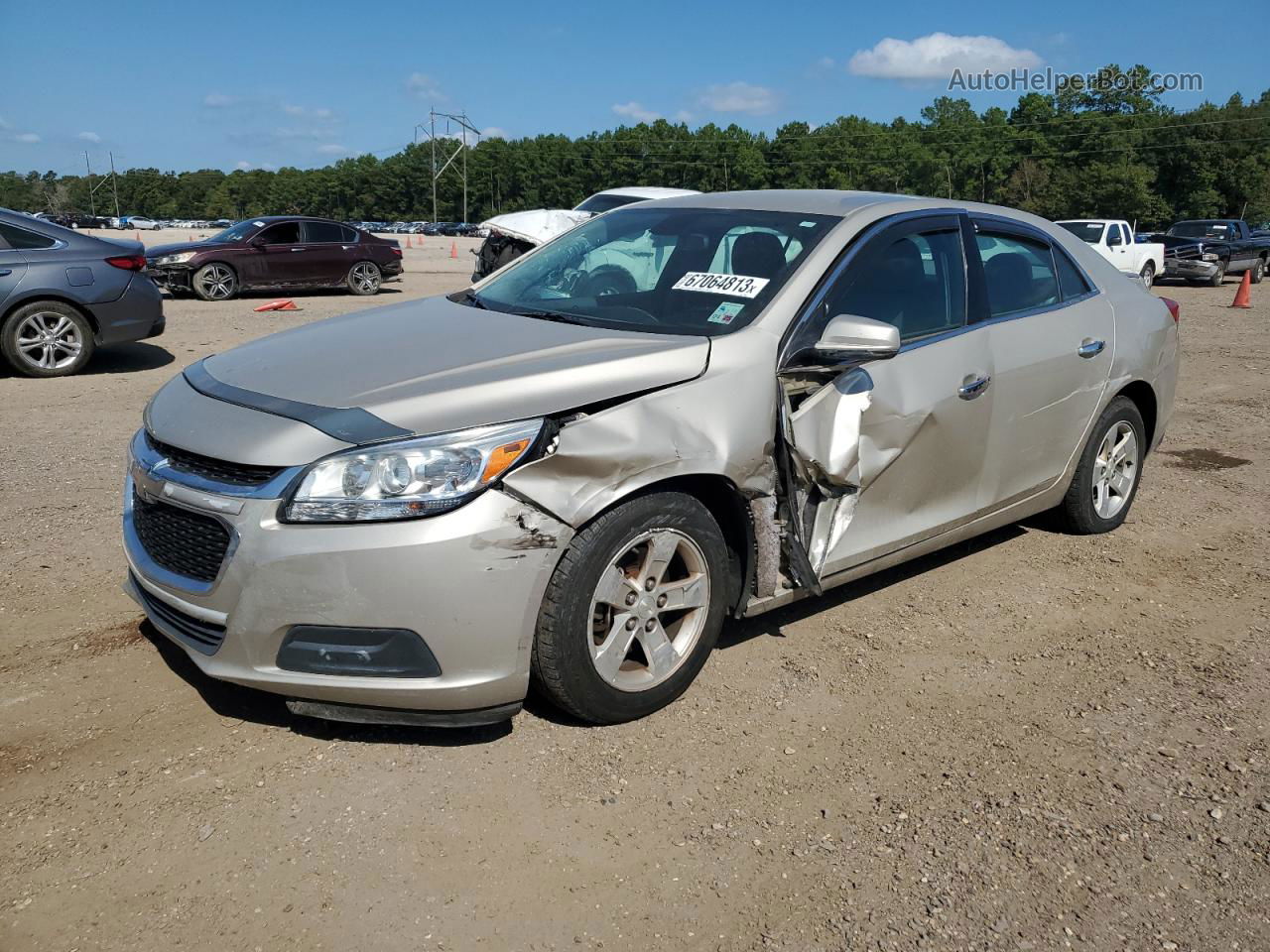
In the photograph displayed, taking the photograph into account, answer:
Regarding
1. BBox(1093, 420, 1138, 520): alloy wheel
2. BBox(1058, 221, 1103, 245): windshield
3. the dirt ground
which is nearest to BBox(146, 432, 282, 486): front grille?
the dirt ground

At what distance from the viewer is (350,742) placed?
332cm

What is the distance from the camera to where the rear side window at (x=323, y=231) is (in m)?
18.5

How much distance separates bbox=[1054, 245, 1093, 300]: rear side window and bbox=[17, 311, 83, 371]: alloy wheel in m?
8.46

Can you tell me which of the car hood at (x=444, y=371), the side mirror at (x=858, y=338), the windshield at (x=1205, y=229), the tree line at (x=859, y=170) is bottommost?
the car hood at (x=444, y=371)

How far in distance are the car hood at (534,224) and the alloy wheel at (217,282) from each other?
4369mm

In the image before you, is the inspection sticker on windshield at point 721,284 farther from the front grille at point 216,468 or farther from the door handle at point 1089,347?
the door handle at point 1089,347

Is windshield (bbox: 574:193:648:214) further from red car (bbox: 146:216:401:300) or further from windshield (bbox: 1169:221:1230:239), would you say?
windshield (bbox: 1169:221:1230:239)

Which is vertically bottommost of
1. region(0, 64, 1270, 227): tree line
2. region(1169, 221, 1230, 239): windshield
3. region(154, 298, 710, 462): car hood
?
region(154, 298, 710, 462): car hood

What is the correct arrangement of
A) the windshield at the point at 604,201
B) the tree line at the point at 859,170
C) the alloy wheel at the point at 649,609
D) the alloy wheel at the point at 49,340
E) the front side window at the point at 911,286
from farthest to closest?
the tree line at the point at 859,170 < the windshield at the point at 604,201 < the alloy wheel at the point at 49,340 < the front side window at the point at 911,286 < the alloy wheel at the point at 649,609

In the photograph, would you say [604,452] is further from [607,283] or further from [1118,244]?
[1118,244]

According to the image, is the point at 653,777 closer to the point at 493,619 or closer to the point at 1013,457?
the point at 493,619

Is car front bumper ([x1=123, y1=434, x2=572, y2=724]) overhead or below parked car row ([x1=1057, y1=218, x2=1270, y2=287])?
below

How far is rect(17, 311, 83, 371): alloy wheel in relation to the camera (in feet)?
31.1

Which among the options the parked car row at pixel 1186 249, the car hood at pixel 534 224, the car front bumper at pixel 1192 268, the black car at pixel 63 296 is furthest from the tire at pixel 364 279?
the car front bumper at pixel 1192 268
